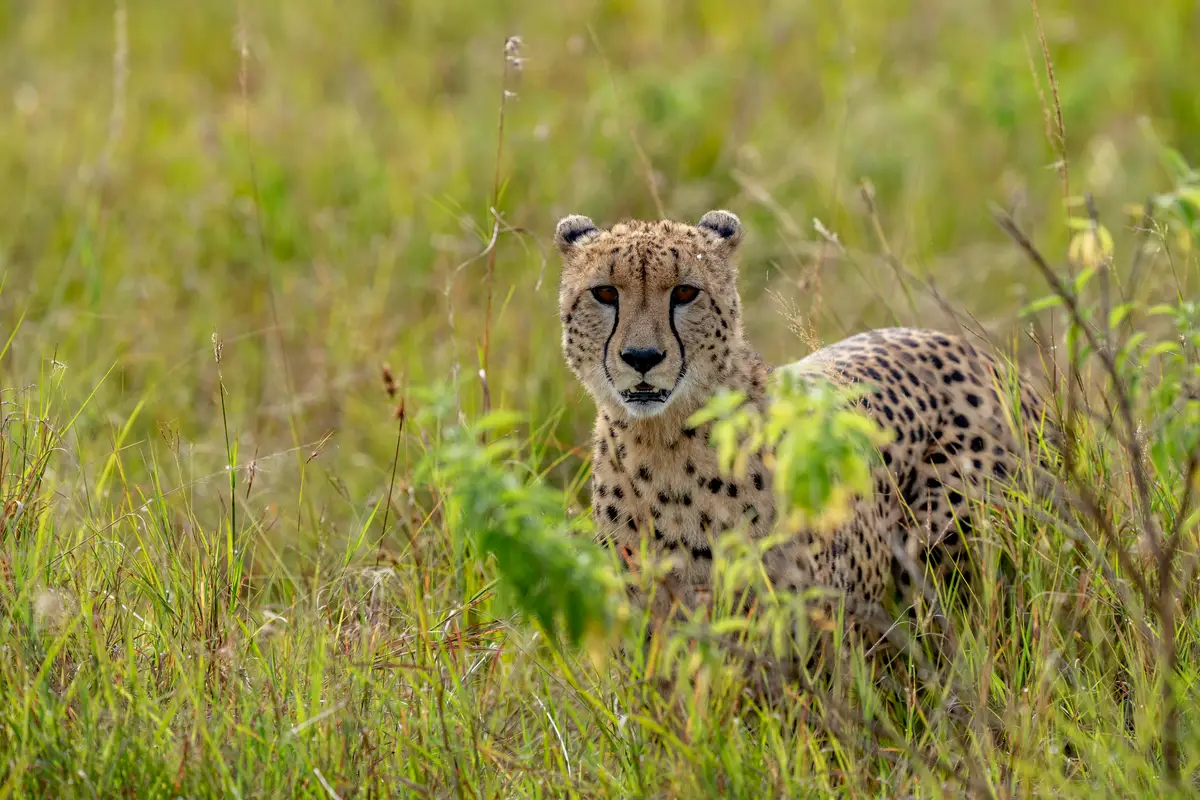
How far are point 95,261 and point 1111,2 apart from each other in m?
5.82

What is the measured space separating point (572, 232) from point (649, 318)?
0.49 meters

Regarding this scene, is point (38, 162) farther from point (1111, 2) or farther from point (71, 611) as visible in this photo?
point (1111, 2)

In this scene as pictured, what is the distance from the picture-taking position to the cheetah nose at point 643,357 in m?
2.87

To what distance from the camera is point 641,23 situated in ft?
25.4

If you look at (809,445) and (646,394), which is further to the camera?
(646,394)

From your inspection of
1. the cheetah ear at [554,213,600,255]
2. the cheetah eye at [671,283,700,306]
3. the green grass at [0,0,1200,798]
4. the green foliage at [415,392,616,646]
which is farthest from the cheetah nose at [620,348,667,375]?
the green foliage at [415,392,616,646]

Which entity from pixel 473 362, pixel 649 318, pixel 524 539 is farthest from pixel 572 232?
pixel 524 539

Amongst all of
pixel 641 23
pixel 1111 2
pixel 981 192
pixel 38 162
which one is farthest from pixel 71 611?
pixel 1111 2

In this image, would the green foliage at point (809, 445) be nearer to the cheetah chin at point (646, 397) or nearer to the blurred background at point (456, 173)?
the cheetah chin at point (646, 397)

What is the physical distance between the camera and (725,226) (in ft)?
11.0

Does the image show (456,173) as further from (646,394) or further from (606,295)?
(646,394)

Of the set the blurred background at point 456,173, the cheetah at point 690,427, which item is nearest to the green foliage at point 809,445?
the cheetah at point 690,427

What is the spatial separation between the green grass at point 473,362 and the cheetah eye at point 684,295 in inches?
17.1

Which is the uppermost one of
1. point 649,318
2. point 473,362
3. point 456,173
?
point 456,173
